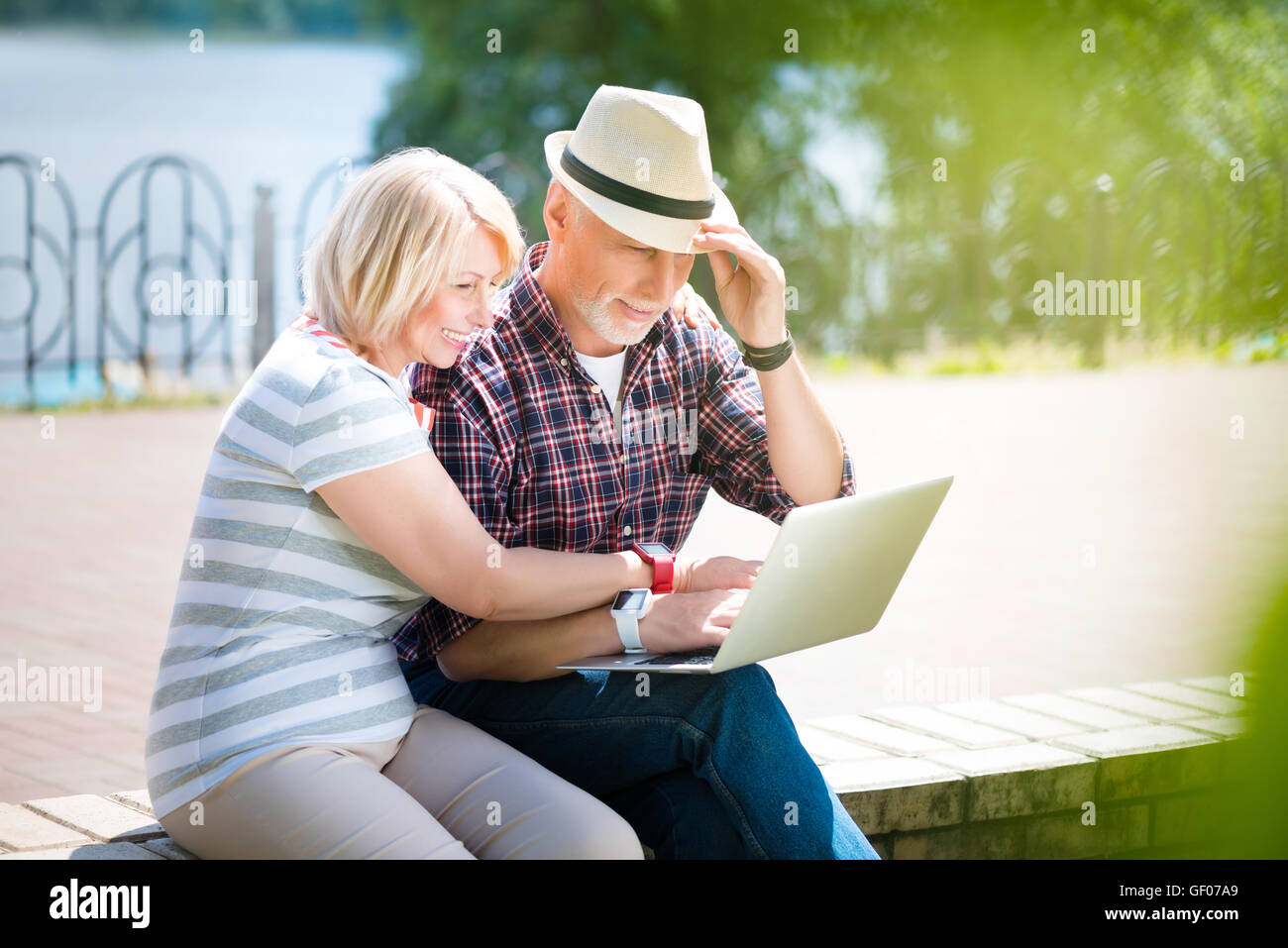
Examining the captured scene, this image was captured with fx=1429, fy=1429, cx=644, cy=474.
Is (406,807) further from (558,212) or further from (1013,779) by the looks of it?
(1013,779)

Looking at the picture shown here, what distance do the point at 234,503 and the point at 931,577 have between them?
4.03 metres

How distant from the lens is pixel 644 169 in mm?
2648

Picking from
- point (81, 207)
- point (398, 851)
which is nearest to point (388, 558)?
point (398, 851)

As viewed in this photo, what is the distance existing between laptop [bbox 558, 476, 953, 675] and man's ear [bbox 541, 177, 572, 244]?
86 cm

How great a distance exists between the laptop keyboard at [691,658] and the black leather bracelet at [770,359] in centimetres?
62

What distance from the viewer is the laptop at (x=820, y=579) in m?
2.16

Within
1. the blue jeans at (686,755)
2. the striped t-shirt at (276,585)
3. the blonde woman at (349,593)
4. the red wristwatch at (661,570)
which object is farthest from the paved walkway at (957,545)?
the striped t-shirt at (276,585)

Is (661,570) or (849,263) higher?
(849,263)

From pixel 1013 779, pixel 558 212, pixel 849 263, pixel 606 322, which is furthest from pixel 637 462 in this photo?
pixel 849 263

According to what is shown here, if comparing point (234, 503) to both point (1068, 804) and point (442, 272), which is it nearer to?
point (442, 272)

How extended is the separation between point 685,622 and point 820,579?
10.0 inches

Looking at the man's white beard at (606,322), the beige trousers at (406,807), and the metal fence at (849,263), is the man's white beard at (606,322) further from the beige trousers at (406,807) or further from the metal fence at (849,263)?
the metal fence at (849,263)

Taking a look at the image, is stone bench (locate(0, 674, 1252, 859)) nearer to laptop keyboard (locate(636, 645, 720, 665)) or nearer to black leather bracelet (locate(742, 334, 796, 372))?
laptop keyboard (locate(636, 645, 720, 665))

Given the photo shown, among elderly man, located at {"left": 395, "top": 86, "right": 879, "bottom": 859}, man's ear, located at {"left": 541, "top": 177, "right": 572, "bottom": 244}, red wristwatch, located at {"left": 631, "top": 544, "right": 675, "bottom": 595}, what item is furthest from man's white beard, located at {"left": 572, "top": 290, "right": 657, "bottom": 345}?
red wristwatch, located at {"left": 631, "top": 544, "right": 675, "bottom": 595}
